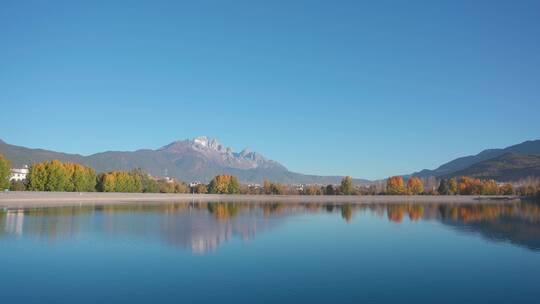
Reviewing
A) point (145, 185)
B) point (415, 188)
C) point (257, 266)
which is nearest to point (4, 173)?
point (145, 185)

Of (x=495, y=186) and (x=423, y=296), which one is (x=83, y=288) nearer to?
(x=423, y=296)

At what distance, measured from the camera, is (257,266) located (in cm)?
1966

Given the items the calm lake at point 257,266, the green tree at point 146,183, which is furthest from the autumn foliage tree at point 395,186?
the calm lake at point 257,266

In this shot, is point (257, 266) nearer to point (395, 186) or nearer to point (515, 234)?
point (515, 234)

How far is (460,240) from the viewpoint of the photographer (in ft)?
99.5

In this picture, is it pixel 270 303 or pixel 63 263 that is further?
pixel 63 263

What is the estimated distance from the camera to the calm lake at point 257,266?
1493cm

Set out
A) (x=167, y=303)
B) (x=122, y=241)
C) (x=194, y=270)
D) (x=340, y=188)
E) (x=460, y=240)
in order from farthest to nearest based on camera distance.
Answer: (x=340, y=188), (x=460, y=240), (x=122, y=241), (x=194, y=270), (x=167, y=303)

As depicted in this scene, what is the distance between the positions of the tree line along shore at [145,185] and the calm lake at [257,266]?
53.3m

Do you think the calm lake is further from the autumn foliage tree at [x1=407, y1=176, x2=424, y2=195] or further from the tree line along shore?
the autumn foliage tree at [x1=407, y1=176, x2=424, y2=195]

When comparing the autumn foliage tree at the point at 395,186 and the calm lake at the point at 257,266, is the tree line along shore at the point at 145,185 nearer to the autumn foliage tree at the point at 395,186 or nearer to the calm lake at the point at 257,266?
the autumn foliage tree at the point at 395,186

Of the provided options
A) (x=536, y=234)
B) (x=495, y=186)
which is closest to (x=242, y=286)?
(x=536, y=234)

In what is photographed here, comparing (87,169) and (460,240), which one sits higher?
(87,169)

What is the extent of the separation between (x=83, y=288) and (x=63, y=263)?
15.8ft
